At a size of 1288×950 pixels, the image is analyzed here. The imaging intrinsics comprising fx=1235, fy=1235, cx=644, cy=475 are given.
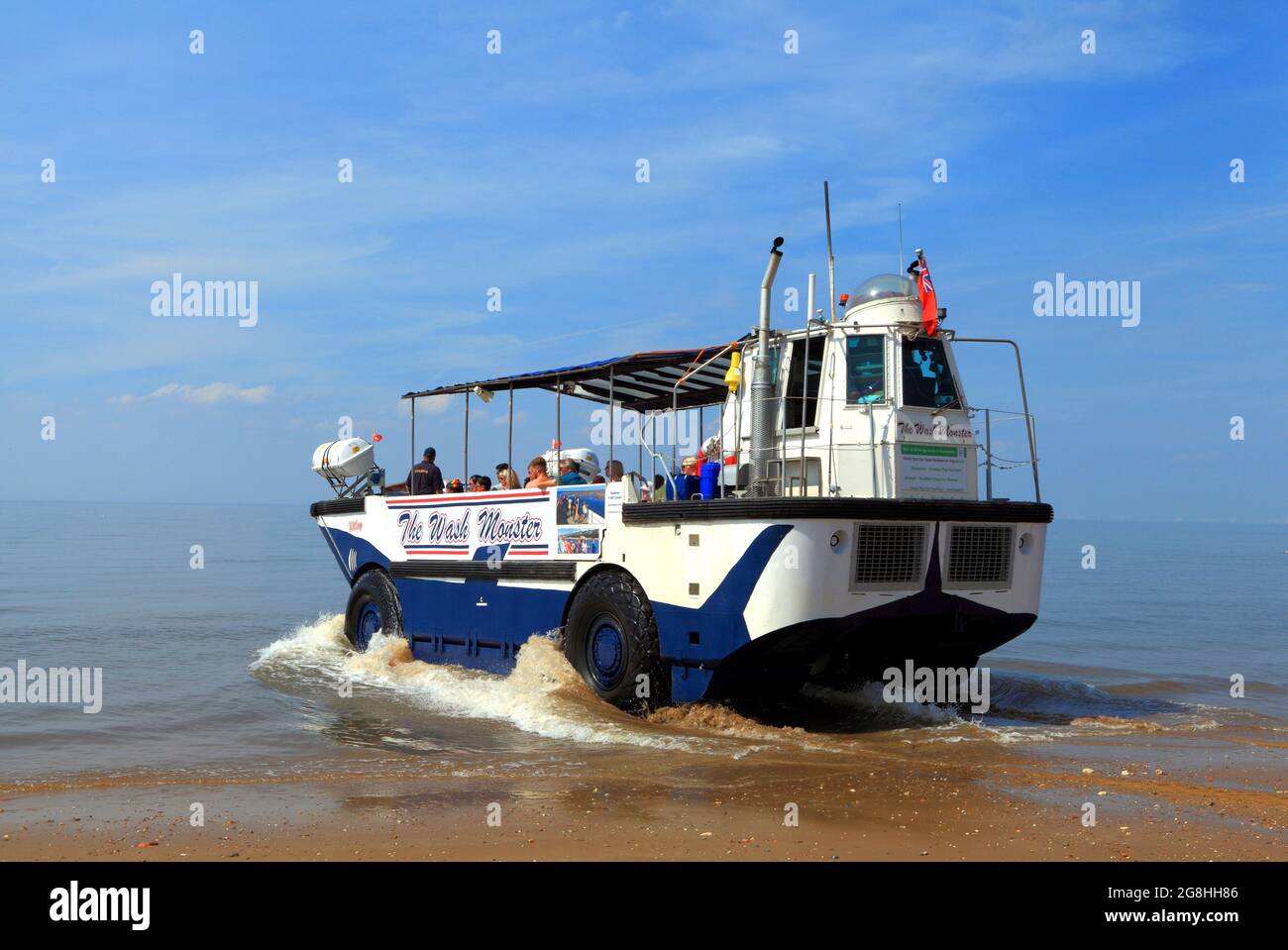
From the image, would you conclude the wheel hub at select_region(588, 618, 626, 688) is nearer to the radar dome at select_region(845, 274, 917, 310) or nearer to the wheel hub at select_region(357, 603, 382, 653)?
the radar dome at select_region(845, 274, 917, 310)

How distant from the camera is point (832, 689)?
35.6ft

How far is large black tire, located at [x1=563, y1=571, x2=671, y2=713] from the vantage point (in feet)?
32.7

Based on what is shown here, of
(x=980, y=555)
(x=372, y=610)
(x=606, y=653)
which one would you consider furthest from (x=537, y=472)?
(x=980, y=555)

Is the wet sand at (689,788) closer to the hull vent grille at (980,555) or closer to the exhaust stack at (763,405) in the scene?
the hull vent grille at (980,555)

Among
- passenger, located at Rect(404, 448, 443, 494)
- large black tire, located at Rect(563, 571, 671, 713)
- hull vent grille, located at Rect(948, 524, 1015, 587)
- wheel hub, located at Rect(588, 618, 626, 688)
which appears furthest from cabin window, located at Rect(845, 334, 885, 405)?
passenger, located at Rect(404, 448, 443, 494)

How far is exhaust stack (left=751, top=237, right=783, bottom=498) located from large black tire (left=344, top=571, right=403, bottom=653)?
5733 millimetres

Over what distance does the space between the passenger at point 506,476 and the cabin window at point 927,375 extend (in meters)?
4.72

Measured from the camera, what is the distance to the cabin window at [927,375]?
977 centimetres

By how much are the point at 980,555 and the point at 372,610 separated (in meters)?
7.72

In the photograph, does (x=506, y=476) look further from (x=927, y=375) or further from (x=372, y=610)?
(x=927, y=375)

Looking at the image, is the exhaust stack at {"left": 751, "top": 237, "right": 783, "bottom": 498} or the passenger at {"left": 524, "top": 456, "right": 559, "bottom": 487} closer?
the exhaust stack at {"left": 751, "top": 237, "right": 783, "bottom": 498}

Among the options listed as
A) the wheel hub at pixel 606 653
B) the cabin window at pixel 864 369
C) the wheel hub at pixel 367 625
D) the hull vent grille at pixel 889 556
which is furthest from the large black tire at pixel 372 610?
the hull vent grille at pixel 889 556
